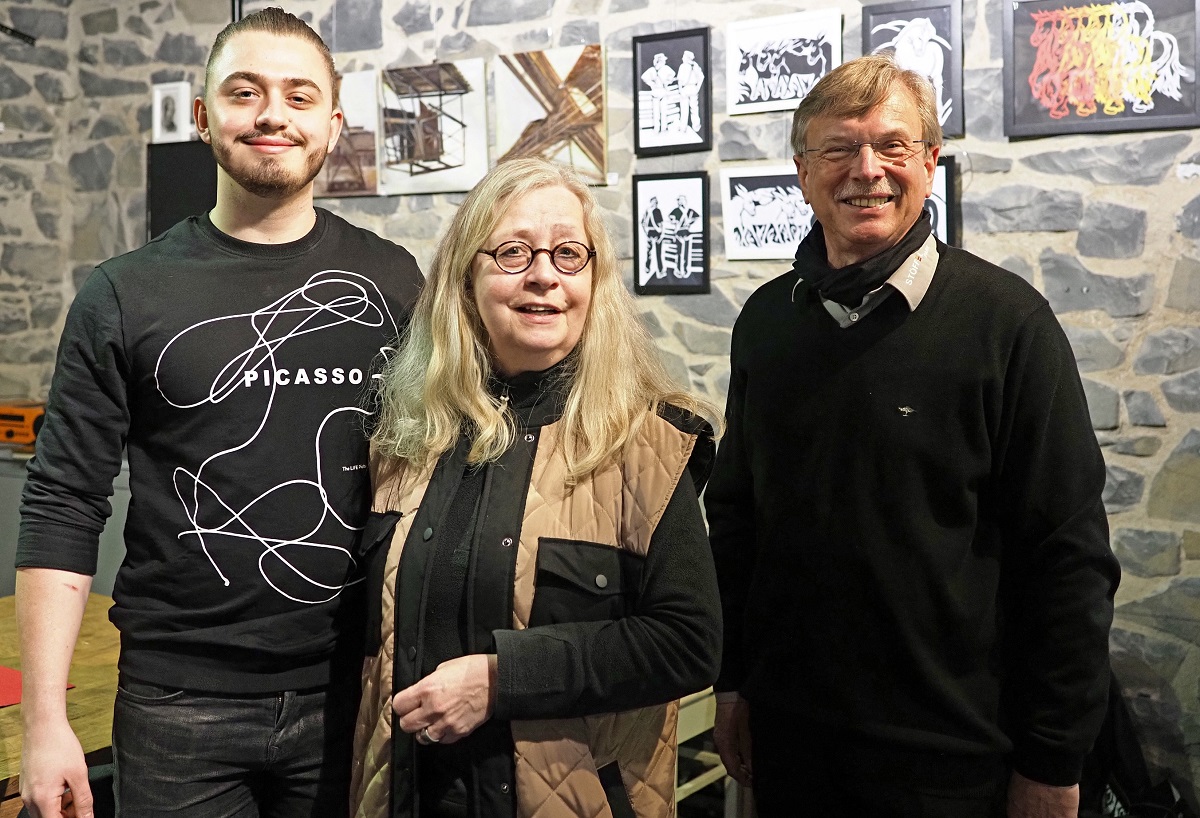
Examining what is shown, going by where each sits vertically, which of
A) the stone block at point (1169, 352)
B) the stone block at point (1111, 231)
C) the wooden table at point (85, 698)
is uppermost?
the stone block at point (1111, 231)

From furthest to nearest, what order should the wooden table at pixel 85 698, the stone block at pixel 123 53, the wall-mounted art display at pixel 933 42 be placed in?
the stone block at pixel 123 53 < the wall-mounted art display at pixel 933 42 < the wooden table at pixel 85 698

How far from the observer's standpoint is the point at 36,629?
1581 mm

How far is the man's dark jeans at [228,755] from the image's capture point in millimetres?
1577

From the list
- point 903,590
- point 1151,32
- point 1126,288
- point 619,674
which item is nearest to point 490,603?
point 619,674

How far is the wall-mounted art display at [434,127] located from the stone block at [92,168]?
4.82 ft

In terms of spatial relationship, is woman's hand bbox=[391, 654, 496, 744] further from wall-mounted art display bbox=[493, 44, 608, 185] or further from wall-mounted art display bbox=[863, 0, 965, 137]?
wall-mounted art display bbox=[493, 44, 608, 185]

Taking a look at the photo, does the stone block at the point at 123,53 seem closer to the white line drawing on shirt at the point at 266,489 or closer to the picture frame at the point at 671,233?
the picture frame at the point at 671,233

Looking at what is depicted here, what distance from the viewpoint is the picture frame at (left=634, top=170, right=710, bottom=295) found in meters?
3.64

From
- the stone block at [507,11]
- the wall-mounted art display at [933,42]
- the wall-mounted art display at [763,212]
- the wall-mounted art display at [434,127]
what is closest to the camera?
the wall-mounted art display at [933,42]

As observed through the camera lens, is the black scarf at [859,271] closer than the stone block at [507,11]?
Yes

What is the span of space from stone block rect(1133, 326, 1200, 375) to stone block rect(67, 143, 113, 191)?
4.16 meters

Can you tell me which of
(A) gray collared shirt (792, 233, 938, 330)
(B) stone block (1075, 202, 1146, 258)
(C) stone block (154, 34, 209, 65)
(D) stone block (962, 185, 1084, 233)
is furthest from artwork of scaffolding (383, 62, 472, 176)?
(A) gray collared shirt (792, 233, 938, 330)

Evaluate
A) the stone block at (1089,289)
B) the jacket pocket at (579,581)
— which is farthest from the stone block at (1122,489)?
the jacket pocket at (579,581)

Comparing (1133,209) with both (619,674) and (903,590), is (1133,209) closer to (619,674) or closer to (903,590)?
(903,590)
